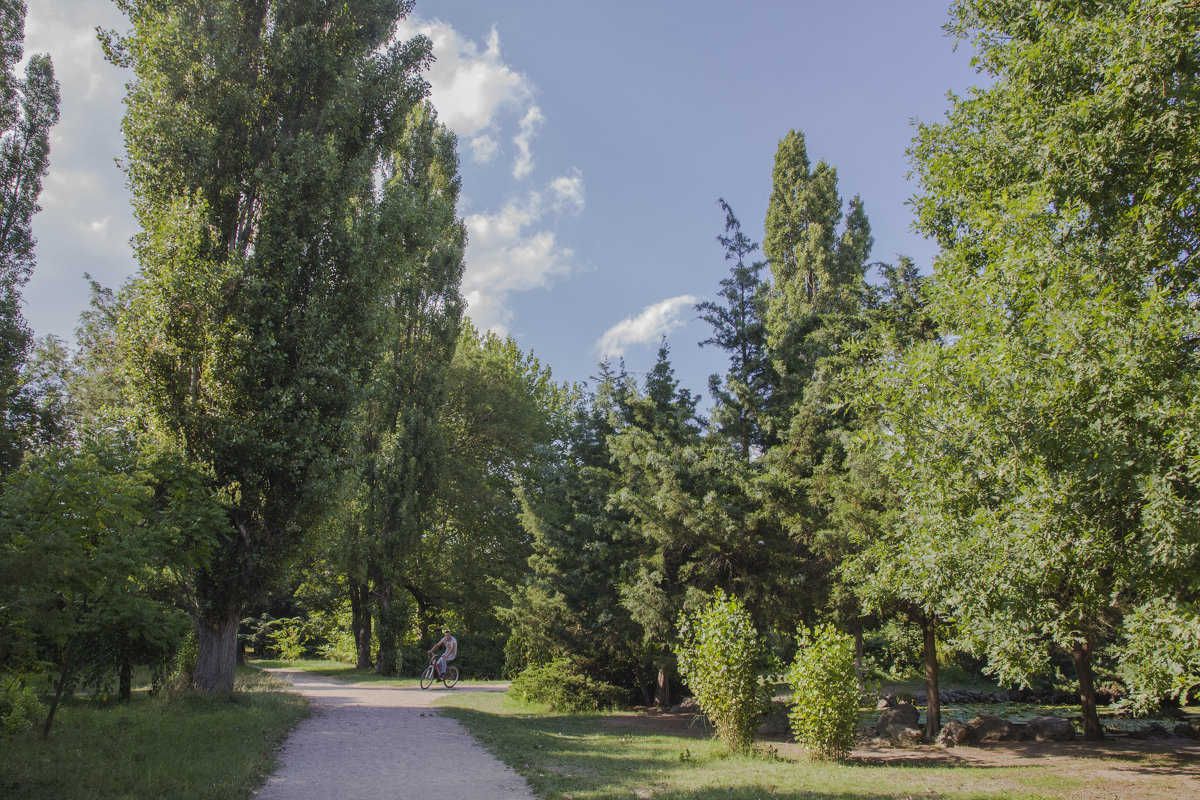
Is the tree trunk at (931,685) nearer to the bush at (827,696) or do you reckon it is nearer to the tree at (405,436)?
the bush at (827,696)

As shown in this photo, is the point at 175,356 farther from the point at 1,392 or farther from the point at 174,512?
the point at 1,392

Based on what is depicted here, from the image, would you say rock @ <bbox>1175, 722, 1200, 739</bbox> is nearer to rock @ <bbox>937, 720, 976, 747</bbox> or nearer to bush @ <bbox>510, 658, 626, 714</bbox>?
rock @ <bbox>937, 720, 976, 747</bbox>

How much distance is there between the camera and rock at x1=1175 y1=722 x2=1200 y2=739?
1270 centimetres

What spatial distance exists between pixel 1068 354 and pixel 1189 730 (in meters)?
12.7

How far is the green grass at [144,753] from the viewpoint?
5441 millimetres

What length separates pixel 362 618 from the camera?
84.1ft

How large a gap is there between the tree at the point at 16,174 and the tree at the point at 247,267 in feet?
35.6

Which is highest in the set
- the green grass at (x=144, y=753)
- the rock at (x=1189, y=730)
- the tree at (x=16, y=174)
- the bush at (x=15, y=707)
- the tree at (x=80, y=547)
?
the tree at (x=16, y=174)

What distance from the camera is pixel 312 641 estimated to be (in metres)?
38.6

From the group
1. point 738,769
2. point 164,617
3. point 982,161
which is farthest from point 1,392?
point 982,161

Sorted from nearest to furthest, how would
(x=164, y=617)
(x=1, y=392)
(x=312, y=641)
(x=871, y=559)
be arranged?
1. (x=164, y=617)
2. (x=871, y=559)
3. (x=1, y=392)
4. (x=312, y=641)

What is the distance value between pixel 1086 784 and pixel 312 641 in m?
40.0

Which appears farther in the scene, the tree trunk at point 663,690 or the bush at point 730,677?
the tree trunk at point 663,690

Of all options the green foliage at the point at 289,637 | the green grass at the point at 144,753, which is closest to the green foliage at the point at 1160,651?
the green grass at the point at 144,753
